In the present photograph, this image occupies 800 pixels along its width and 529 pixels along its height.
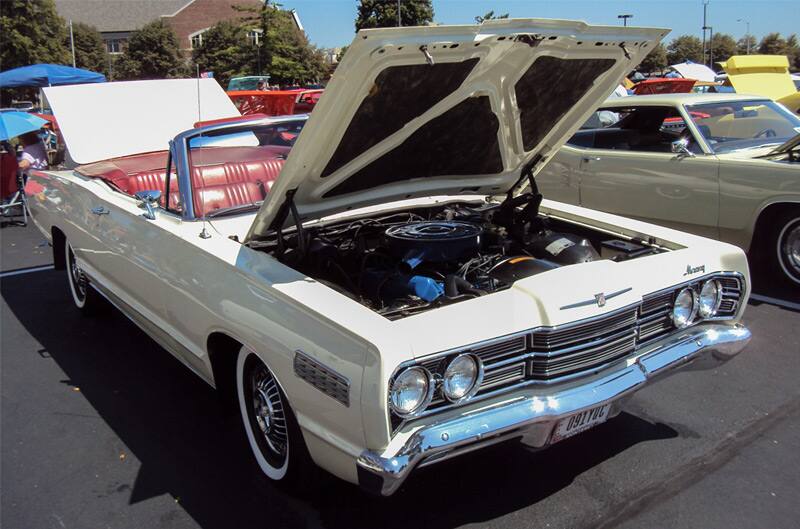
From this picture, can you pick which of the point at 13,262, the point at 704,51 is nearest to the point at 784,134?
the point at 13,262

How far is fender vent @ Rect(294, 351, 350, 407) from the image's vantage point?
7.29 ft

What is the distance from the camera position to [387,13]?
3641 cm

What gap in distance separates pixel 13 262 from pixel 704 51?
62161 millimetres

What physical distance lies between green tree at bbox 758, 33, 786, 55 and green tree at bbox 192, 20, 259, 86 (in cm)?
4117

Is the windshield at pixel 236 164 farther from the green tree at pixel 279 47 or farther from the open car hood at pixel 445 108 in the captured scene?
the green tree at pixel 279 47

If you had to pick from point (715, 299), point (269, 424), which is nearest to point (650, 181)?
point (715, 299)

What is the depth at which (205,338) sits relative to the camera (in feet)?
10.2

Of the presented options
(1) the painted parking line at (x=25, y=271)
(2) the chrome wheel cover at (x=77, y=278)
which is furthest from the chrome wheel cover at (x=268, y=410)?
(1) the painted parking line at (x=25, y=271)

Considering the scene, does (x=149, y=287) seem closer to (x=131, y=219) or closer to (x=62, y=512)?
(x=131, y=219)

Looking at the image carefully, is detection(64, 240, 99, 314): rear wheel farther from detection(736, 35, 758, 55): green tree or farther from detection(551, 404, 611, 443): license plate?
detection(736, 35, 758, 55): green tree

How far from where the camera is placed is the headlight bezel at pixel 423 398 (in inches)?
86.0

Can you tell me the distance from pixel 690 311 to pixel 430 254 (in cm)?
122

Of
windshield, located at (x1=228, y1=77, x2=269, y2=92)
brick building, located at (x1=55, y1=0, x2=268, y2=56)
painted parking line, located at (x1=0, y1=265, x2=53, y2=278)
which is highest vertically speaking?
brick building, located at (x1=55, y1=0, x2=268, y2=56)

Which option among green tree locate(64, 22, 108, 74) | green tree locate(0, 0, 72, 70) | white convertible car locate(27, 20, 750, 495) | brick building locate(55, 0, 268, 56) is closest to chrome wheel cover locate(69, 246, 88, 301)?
white convertible car locate(27, 20, 750, 495)
